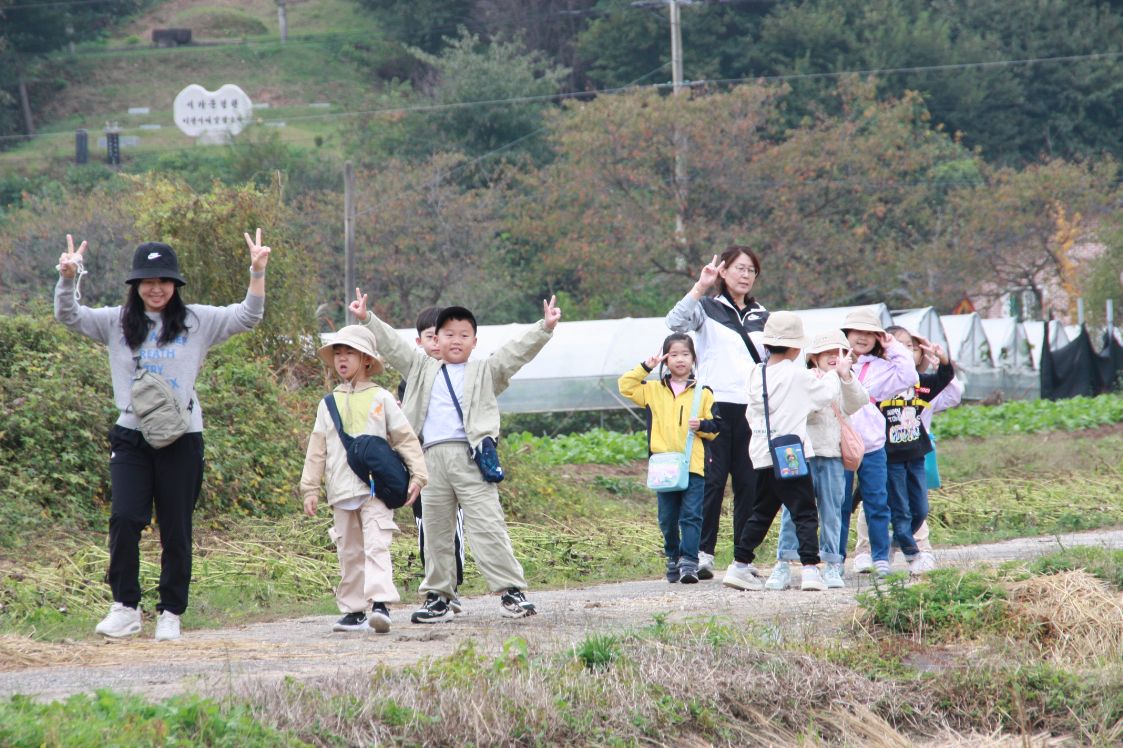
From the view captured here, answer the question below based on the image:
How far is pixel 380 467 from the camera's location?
7352 millimetres

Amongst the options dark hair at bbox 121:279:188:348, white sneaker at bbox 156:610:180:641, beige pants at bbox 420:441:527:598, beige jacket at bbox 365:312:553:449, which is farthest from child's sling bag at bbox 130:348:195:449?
beige pants at bbox 420:441:527:598

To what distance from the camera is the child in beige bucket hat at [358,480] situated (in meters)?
7.44

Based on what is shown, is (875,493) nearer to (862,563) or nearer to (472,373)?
(862,563)

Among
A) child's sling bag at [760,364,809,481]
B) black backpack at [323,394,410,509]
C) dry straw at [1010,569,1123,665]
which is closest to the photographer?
dry straw at [1010,569,1123,665]

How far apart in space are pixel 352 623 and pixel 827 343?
3.45m

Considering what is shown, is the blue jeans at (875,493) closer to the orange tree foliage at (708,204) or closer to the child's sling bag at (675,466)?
the child's sling bag at (675,466)

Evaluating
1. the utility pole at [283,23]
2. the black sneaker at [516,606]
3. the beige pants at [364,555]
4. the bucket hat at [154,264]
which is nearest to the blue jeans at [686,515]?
the black sneaker at [516,606]

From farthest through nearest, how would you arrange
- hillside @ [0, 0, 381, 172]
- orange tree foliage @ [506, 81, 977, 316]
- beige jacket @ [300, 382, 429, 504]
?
hillside @ [0, 0, 381, 172]
orange tree foliage @ [506, 81, 977, 316]
beige jacket @ [300, 382, 429, 504]

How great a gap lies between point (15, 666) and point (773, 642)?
327 centimetres

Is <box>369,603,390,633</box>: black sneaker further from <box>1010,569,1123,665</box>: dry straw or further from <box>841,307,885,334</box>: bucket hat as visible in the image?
<box>841,307,885,334</box>: bucket hat

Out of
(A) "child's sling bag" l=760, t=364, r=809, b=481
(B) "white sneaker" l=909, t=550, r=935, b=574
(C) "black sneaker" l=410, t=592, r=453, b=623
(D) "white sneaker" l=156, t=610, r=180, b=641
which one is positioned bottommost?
(B) "white sneaker" l=909, t=550, r=935, b=574

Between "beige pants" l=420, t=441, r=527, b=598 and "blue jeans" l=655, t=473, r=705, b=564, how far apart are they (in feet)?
6.59

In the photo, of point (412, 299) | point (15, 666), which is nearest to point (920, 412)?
point (15, 666)

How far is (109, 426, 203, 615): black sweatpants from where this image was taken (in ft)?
23.5
